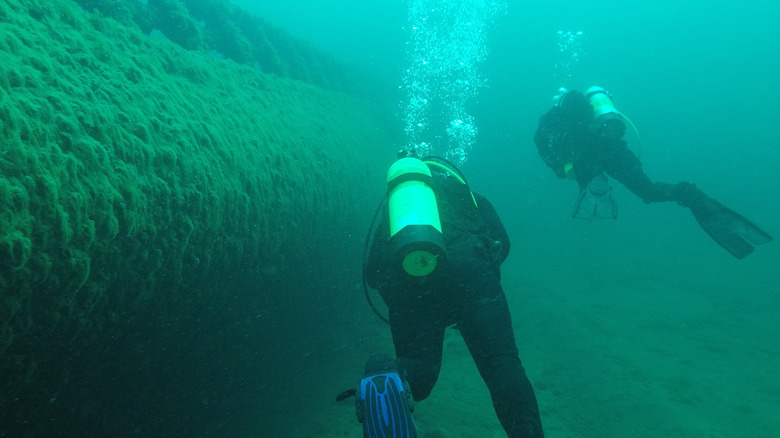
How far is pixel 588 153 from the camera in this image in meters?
5.39

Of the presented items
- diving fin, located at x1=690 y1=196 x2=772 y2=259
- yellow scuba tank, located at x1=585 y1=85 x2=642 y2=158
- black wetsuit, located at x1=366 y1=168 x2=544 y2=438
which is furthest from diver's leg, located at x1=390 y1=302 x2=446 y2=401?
diving fin, located at x1=690 y1=196 x2=772 y2=259

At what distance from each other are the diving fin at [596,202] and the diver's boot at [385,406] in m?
4.55

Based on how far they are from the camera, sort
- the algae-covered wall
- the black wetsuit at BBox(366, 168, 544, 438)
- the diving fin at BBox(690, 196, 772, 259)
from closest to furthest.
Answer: the algae-covered wall
the black wetsuit at BBox(366, 168, 544, 438)
the diving fin at BBox(690, 196, 772, 259)

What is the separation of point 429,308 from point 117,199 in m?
1.85

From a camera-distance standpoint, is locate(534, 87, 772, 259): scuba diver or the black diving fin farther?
locate(534, 87, 772, 259): scuba diver

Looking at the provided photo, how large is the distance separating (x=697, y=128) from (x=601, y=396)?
6693 centimetres

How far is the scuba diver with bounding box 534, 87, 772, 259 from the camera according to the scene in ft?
16.4

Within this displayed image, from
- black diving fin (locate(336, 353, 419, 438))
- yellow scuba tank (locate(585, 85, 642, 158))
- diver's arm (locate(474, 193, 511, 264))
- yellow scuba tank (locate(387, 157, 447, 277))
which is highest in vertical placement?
yellow scuba tank (locate(585, 85, 642, 158))

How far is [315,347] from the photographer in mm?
5082

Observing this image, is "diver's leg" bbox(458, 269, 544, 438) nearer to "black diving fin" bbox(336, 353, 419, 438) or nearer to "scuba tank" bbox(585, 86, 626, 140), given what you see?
"black diving fin" bbox(336, 353, 419, 438)

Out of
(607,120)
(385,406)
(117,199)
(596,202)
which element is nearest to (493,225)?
(385,406)

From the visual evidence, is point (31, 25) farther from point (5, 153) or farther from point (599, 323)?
point (599, 323)

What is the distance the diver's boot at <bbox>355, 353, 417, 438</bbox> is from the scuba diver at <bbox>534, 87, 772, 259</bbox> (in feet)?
14.9

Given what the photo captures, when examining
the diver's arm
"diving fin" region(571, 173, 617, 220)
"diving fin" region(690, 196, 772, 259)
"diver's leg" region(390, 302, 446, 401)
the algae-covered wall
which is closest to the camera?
the algae-covered wall
